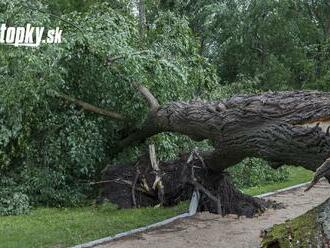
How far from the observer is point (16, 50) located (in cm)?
828

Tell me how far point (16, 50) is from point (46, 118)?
113cm

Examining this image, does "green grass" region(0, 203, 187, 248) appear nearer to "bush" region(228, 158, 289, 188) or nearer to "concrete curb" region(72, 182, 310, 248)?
"concrete curb" region(72, 182, 310, 248)

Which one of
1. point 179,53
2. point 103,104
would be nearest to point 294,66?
point 179,53

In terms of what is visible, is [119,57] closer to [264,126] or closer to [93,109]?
[93,109]

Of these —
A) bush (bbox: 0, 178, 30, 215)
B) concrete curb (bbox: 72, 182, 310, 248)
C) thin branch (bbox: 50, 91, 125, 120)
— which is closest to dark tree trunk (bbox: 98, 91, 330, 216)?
concrete curb (bbox: 72, 182, 310, 248)

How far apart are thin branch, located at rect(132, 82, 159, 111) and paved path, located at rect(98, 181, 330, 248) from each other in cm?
177

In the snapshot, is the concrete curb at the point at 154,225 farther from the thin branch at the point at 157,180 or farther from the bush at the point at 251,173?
the bush at the point at 251,173

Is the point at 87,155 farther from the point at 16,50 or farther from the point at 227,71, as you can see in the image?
the point at 227,71

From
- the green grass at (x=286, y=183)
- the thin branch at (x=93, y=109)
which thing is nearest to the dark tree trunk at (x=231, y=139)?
the thin branch at (x=93, y=109)

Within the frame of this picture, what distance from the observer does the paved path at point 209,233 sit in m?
6.12

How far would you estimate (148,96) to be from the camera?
851cm

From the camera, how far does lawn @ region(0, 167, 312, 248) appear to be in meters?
6.09

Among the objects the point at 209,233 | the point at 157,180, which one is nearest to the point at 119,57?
the point at 157,180

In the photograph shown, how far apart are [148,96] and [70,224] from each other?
2.46m
